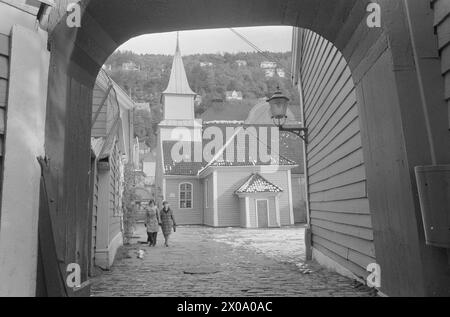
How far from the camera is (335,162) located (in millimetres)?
6129

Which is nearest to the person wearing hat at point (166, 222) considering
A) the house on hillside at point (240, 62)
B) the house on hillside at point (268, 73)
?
the house on hillside at point (268, 73)

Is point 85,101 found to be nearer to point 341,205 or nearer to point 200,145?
point 341,205

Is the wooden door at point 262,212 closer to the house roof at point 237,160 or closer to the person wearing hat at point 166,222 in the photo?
the house roof at point 237,160

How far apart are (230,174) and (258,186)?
1939mm

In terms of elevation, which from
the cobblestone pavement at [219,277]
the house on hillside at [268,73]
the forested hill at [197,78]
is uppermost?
the house on hillside at [268,73]

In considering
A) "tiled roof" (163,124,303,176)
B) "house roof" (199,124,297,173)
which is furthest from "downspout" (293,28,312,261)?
"tiled roof" (163,124,303,176)

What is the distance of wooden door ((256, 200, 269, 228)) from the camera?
2119 cm

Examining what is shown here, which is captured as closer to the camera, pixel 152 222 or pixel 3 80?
pixel 3 80

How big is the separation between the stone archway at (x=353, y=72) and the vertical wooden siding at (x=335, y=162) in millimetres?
1289

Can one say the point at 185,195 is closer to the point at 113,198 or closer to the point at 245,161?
the point at 245,161

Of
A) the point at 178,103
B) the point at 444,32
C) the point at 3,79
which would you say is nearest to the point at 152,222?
the point at 3,79

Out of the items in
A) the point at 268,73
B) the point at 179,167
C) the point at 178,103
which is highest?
the point at 268,73

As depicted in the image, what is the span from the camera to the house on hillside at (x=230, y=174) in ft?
70.1
